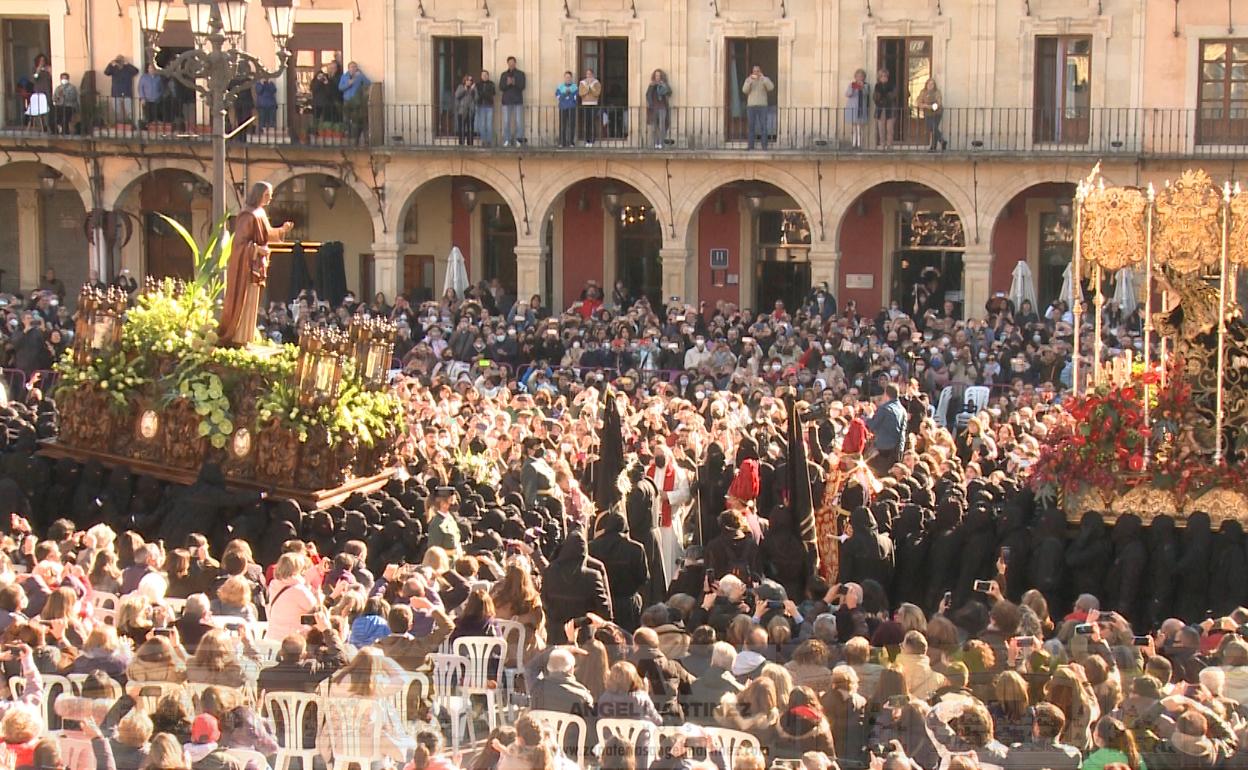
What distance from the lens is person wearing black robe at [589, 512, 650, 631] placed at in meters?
13.1

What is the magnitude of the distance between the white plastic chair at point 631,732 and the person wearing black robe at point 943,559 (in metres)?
5.72

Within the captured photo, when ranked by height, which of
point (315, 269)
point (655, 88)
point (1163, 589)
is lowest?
point (1163, 589)

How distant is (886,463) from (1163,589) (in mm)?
5954

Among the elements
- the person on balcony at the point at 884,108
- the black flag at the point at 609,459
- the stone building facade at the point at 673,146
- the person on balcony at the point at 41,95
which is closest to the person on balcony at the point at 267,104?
the stone building facade at the point at 673,146

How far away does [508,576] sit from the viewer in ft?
39.2

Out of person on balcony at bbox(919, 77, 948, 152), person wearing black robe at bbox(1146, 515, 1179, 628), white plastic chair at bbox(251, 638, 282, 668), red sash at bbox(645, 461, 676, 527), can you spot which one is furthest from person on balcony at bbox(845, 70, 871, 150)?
white plastic chair at bbox(251, 638, 282, 668)

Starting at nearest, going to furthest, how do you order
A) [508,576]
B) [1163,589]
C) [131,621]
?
[131,621], [508,576], [1163,589]

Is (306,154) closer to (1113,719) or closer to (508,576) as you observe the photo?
(508,576)

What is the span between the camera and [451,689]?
37.7ft

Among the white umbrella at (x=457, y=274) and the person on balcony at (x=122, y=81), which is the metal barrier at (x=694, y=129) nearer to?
the person on balcony at (x=122, y=81)

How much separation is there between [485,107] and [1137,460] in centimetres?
1828

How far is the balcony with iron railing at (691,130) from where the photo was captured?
30078mm

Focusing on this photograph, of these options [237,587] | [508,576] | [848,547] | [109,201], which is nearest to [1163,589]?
[848,547]

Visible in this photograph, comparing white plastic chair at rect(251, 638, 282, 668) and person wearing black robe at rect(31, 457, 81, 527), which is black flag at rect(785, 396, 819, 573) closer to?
white plastic chair at rect(251, 638, 282, 668)
